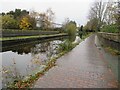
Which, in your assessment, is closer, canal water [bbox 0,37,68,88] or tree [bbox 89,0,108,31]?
canal water [bbox 0,37,68,88]

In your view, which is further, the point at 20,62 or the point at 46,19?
the point at 46,19

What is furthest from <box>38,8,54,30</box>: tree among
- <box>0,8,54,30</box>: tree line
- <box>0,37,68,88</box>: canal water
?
<box>0,37,68,88</box>: canal water

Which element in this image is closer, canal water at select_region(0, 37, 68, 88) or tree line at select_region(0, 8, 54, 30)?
canal water at select_region(0, 37, 68, 88)

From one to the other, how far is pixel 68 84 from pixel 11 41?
19.6 m

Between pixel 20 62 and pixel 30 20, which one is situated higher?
pixel 30 20

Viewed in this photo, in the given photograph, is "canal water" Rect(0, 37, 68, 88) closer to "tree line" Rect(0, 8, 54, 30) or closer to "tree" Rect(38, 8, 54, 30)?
"tree line" Rect(0, 8, 54, 30)

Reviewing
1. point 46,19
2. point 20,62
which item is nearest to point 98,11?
point 46,19

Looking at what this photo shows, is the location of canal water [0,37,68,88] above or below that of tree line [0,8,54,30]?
below

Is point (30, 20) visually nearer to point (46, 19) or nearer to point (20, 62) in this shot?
point (46, 19)

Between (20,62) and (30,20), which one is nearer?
(20,62)

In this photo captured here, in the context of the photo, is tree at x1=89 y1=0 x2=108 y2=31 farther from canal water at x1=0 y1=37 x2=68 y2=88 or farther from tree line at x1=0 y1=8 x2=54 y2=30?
canal water at x1=0 y1=37 x2=68 y2=88

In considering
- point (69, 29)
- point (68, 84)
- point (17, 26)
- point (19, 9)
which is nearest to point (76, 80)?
point (68, 84)

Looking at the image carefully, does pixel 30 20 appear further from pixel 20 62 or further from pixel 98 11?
pixel 20 62

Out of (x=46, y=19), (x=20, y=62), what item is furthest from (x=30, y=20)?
(x=20, y=62)
